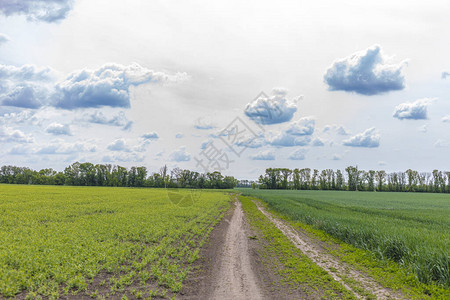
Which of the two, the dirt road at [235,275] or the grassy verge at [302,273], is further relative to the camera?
the grassy verge at [302,273]

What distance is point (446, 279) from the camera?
7934 mm

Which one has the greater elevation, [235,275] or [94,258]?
[94,258]

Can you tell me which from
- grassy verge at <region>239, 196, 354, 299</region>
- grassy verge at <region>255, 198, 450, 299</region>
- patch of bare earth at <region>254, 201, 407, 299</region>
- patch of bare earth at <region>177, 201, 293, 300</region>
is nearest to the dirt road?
patch of bare earth at <region>177, 201, 293, 300</region>

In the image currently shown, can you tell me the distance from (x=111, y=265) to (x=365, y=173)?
550ft

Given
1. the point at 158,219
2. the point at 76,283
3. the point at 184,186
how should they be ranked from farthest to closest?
1. the point at 184,186
2. the point at 158,219
3. the point at 76,283

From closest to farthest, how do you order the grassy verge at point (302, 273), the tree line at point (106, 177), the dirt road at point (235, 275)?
the dirt road at point (235, 275) → the grassy verge at point (302, 273) → the tree line at point (106, 177)

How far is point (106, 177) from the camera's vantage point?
436 ft

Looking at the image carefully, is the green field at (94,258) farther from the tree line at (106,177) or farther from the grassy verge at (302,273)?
the tree line at (106,177)

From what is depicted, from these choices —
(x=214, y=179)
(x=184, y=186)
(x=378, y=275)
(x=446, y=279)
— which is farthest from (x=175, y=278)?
(x=214, y=179)

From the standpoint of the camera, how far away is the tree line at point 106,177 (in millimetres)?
127312

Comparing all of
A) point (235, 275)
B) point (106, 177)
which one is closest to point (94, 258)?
point (235, 275)

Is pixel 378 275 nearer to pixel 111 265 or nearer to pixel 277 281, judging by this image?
pixel 277 281

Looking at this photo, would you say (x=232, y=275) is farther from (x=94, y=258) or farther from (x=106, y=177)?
(x=106, y=177)

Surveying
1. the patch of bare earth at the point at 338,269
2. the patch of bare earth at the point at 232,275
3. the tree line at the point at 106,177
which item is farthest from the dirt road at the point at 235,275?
the tree line at the point at 106,177
